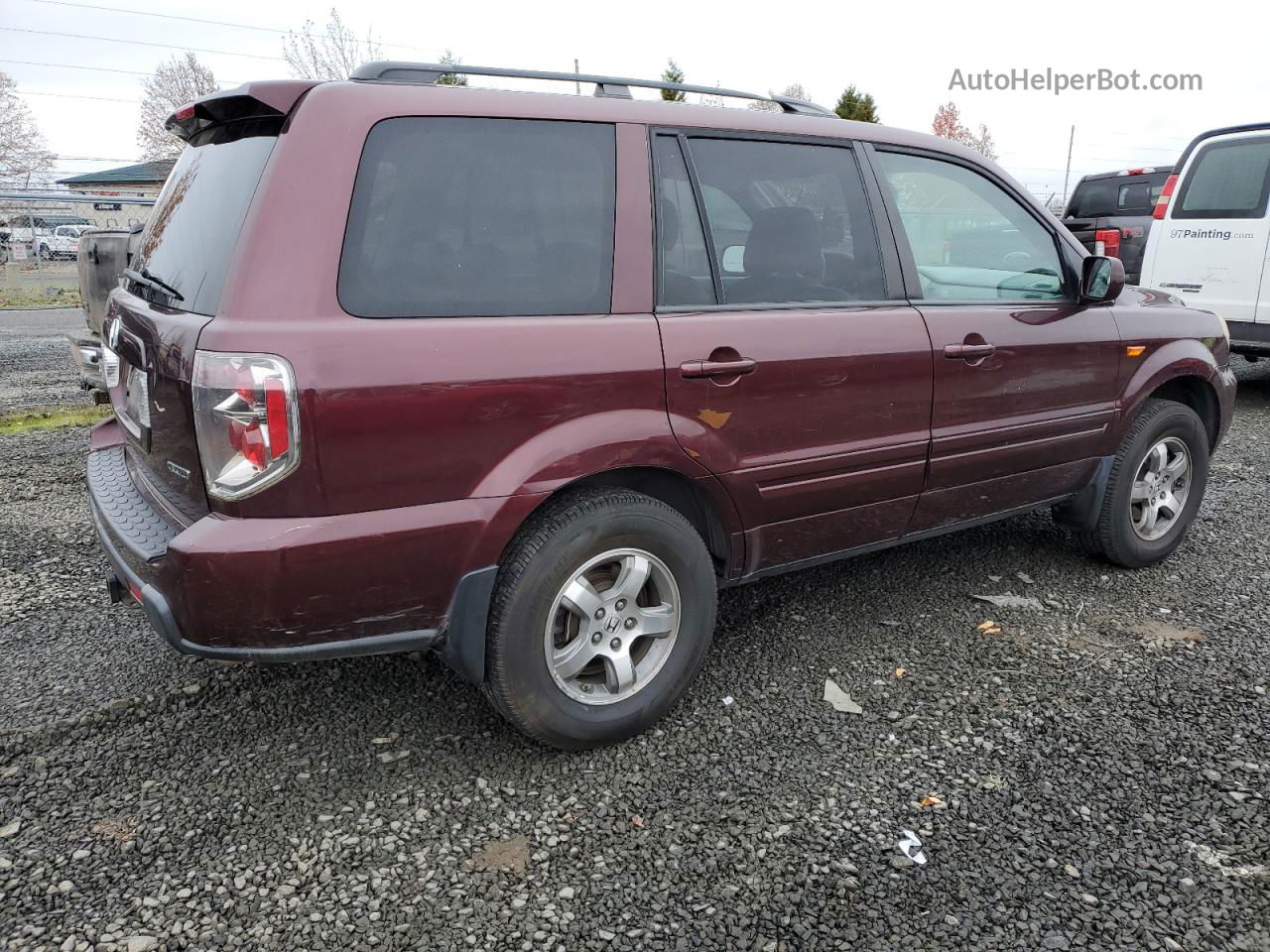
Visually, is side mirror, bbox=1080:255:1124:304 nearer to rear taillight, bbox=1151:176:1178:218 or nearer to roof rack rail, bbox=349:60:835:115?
roof rack rail, bbox=349:60:835:115

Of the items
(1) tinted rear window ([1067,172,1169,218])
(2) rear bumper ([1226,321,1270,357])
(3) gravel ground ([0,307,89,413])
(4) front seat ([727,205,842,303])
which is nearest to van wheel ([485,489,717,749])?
(4) front seat ([727,205,842,303])

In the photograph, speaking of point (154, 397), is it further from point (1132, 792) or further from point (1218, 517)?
point (1218, 517)

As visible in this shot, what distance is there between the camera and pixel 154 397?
7.98 feet

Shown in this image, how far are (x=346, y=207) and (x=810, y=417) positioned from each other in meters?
1.52

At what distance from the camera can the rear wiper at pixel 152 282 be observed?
2494mm

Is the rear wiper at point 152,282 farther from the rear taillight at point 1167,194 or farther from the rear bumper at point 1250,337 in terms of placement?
the rear taillight at point 1167,194

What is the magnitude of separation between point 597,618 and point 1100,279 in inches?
98.6

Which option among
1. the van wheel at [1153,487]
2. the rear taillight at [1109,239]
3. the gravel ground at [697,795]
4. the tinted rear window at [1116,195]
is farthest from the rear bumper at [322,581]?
the tinted rear window at [1116,195]

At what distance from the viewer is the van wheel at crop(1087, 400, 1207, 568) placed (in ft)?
13.2

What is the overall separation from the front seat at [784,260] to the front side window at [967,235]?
17.8 inches

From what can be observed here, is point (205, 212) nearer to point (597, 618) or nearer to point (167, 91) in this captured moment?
point (597, 618)

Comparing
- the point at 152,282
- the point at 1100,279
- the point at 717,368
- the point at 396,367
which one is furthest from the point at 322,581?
the point at 1100,279

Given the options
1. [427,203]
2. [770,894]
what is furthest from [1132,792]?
[427,203]

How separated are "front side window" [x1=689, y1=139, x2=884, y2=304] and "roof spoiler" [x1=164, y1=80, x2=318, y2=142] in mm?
1151
